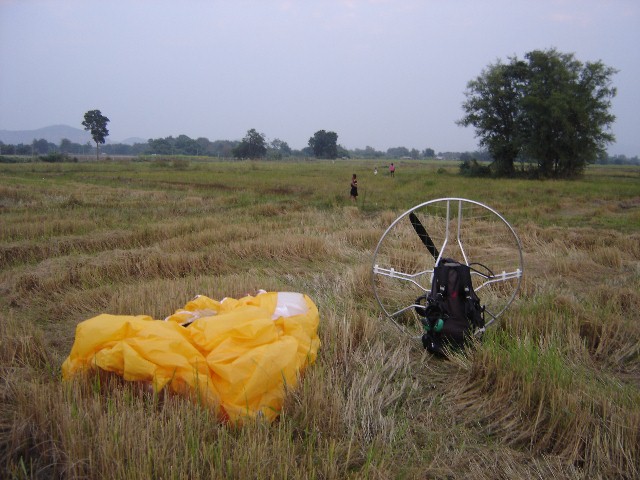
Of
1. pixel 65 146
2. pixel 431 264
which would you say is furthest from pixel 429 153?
pixel 431 264

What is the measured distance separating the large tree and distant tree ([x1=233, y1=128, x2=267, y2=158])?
58.9 meters

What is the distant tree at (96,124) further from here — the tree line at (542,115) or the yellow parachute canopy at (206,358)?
the yellow parachute canopy at (206,358)

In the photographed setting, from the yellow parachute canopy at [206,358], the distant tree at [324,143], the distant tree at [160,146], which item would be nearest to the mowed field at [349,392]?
the yellow parachute canopy at [206,358]

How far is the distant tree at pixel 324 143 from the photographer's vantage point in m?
107

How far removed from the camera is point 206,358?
2662mm

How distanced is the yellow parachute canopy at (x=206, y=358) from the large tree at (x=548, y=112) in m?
34.9

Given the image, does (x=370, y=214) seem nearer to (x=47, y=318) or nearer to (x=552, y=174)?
(x=47, y=318)

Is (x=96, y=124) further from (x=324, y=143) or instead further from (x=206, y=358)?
(x=206, y=358)

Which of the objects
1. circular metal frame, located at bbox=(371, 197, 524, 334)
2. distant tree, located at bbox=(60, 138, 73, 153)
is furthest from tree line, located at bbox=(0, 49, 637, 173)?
distant tree, located at bbox=(60, 138, 73, 153)

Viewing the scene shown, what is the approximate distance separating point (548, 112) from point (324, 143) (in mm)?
77462

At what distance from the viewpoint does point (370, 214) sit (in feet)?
42.8

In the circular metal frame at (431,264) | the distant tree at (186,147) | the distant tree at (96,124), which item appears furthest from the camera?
the distant tree at (186,147)

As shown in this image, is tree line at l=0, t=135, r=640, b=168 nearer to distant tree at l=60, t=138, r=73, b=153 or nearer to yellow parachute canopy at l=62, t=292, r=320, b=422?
distant tree at l=60, t=138, r=73, b=153

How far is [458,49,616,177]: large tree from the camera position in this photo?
109 ft
